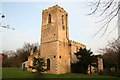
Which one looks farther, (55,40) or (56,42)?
(55,40)

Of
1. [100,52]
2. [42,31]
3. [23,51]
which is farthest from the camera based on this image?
[23,51]

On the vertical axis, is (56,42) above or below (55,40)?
below

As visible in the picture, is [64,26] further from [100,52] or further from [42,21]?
[100,52]

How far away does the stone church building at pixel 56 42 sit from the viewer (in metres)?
23.3

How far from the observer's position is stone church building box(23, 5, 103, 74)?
2334 centimetres

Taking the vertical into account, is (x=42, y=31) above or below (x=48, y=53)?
above

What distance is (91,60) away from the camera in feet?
78.7

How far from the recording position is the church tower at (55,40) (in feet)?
76.4

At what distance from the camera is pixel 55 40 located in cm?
2392

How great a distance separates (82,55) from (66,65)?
3.45 meters

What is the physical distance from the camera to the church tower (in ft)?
76.4

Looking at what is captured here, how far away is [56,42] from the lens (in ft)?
77.8

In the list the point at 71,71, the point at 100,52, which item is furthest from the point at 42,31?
the point at 100,52

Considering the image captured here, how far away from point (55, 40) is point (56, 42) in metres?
0.45
